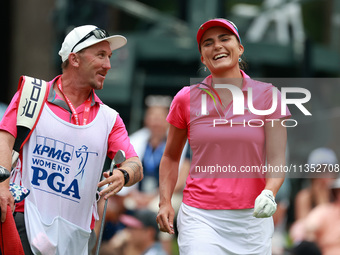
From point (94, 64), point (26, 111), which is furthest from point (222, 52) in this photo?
point (26, 111)

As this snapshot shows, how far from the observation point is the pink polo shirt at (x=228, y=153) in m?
6.29

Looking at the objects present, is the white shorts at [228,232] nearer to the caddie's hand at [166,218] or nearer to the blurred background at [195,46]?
the caddie's hand at [166,218]

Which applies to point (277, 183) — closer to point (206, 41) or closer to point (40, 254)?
point (206, 41)

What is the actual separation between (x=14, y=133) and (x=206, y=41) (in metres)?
1.65

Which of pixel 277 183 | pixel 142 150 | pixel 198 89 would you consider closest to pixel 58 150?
pixel 198 89

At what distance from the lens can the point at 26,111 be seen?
6.34m

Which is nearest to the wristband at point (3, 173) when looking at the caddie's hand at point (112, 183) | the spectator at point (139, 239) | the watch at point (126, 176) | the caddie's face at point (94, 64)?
the caddie's hand at point (112, 183)

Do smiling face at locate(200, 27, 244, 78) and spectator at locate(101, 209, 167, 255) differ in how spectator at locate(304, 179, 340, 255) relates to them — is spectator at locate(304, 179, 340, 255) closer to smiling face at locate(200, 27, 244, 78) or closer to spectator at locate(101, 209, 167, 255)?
spectator at locate(101, 209, 167, 255)

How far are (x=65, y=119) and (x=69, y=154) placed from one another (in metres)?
0.27

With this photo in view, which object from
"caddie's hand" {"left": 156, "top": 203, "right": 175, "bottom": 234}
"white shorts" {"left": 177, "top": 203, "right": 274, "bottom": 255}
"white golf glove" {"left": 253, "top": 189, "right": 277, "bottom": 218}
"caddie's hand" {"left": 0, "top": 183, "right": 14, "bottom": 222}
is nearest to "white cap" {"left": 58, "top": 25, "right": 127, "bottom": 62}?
"caddie's hand" {"left": 0, "top": 183, "right": 14, "bottom": 222}

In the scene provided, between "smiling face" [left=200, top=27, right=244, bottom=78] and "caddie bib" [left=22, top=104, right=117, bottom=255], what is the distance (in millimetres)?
1050

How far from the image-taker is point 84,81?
664cm

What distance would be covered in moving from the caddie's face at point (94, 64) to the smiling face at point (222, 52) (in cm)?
81

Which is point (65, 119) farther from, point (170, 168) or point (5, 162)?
point (170, 168)
